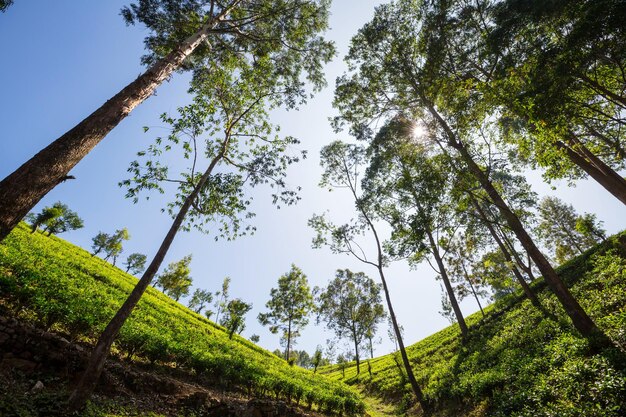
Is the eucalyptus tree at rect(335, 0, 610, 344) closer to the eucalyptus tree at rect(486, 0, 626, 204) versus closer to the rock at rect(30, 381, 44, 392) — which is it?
the eucalyptus tree at rect(486, 0, 626, 204)

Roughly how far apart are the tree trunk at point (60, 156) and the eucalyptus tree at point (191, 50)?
0.04 ft

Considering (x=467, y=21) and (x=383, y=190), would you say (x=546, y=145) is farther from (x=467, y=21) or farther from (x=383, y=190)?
(x=383, y=190)

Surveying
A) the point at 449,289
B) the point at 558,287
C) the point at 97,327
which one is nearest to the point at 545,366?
the point at 558,287

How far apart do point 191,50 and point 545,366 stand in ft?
55.7

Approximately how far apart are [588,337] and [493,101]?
8761 millimetres

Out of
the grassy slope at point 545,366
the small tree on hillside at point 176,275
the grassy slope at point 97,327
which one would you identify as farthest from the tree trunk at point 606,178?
the small tree on hillside at point 176,275

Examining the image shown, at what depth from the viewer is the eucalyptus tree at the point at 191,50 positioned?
485cm

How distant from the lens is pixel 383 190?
20.2 metres

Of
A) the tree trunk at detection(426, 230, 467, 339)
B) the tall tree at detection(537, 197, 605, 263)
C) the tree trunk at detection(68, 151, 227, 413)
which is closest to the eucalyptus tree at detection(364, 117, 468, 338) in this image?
the tree trunk at detection(426, 230, 467, 339)

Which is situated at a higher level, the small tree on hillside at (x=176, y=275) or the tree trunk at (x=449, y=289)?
the small tree on hillside at (x=176, y=275)

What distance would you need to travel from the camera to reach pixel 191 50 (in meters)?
9.88

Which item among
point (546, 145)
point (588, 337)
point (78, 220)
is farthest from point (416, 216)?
point (78, 220)

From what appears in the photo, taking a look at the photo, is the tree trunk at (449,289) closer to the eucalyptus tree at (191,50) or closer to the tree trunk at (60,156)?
the eucalyptus tree at (191,50)

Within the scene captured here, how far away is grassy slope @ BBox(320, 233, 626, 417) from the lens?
6754 mm
